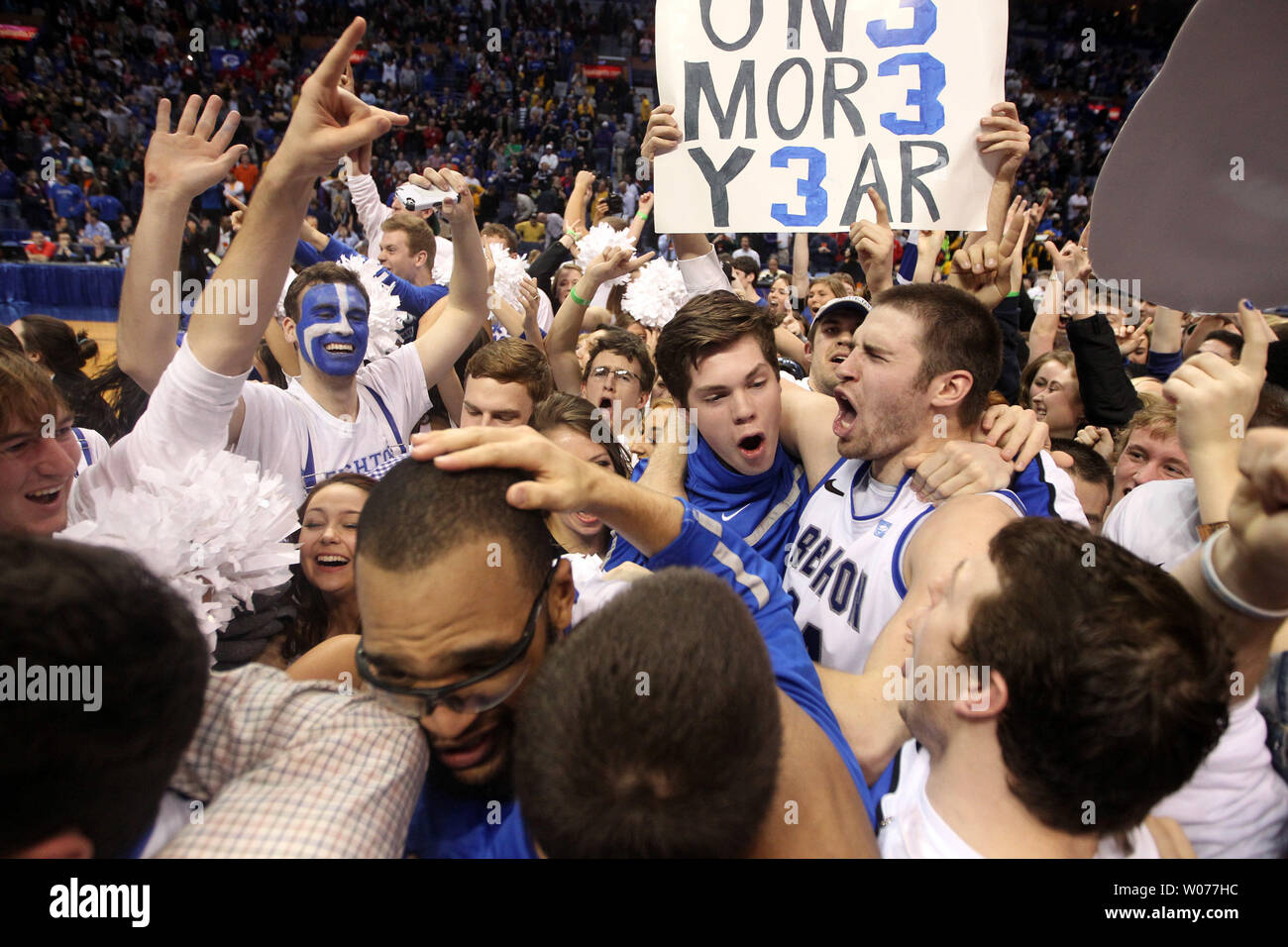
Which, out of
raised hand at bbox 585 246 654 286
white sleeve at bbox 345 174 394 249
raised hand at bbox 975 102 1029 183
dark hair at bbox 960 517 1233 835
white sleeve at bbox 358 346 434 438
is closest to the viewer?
dark hair at bbox 960 517 1233 835

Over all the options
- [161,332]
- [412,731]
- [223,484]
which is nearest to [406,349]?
[161,332]

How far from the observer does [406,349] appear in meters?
3.43

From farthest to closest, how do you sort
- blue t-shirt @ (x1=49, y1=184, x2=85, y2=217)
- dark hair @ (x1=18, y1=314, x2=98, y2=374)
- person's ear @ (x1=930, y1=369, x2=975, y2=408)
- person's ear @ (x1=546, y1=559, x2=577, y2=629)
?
blue t-shirt @ (x1=49, y1=184, x2=85, y2=217), dark hair @ (x1=18, y1=314, x2=98, y2=374), person's ear @ (x1=930, y1=369, x2=975, y2=408), person's ear @ (x1=546, y1=559, x2=577, y2=629)

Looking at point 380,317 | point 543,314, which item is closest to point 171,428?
point 380,317

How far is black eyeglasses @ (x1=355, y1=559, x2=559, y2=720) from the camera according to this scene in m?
1.24

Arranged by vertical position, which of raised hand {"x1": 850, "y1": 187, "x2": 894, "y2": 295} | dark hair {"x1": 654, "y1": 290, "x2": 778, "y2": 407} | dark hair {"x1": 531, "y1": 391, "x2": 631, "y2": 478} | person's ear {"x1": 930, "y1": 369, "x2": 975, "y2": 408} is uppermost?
raised hand {"x1": 850, "y1": 187, "x2": 894, "y2": 295}

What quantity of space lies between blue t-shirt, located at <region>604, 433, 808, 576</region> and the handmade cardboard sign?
111 centimetres

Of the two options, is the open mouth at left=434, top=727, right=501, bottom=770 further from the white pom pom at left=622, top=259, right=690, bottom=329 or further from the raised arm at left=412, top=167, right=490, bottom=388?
the white pom pom at left=622, top=259, right=690, bottom=329

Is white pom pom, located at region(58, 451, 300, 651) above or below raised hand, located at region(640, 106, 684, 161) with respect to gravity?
below

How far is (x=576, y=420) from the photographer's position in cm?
310

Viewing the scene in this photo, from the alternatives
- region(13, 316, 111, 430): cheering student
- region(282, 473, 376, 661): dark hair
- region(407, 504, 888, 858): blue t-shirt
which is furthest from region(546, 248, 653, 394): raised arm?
region(407, 504, 888, 858): blue t-shirt

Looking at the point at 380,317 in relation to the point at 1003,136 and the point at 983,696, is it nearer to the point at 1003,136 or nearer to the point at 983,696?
the point at 1003,136

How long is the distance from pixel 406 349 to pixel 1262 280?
2.88 m

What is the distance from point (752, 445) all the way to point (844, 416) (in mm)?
315
